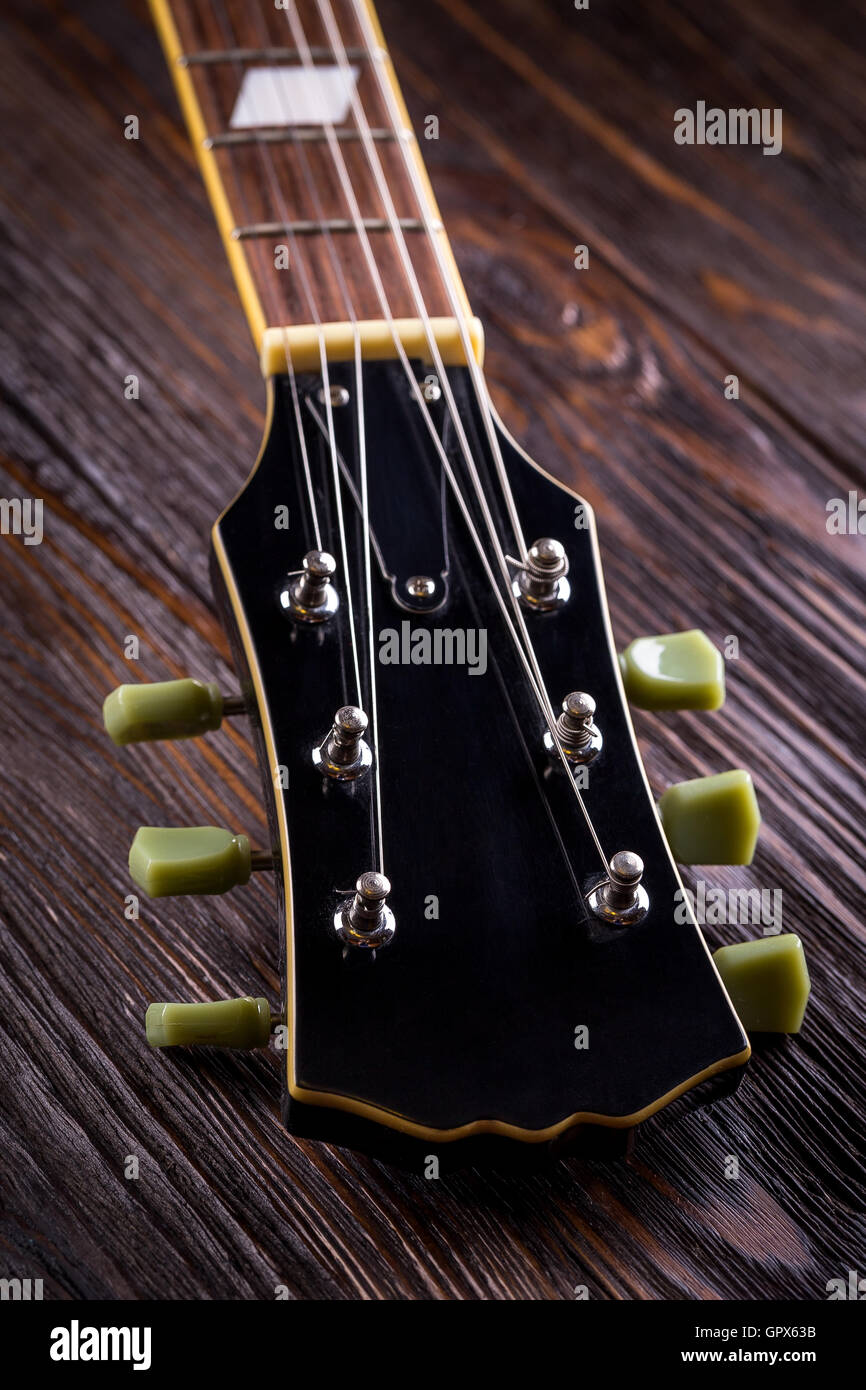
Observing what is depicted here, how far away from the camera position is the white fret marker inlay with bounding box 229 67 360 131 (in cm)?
92

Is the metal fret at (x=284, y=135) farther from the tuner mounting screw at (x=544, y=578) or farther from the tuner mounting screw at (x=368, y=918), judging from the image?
→ the tuner mounting screw at (x=368, y=918)

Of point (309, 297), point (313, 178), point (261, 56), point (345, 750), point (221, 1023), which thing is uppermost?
point (261, 56)

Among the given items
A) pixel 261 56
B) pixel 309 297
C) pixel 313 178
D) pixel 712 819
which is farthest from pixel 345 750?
pixel 261 56

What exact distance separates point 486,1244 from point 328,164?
64cm

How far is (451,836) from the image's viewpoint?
0.60m

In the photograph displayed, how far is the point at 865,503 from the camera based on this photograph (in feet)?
2.77

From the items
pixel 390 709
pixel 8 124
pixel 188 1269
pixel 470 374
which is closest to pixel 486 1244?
pixel 188 1269

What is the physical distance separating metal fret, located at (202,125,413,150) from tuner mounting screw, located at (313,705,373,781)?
46 cm

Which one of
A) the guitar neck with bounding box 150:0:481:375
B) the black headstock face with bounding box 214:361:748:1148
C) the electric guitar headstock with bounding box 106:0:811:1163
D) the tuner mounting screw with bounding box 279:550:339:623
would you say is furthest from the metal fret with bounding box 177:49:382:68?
the tuner mounting screw with bounding box 279:550:339:623

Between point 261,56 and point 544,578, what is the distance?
1.69ft

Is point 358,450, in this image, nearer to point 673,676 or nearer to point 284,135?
point 673,676

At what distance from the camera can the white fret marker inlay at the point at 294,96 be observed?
919mm

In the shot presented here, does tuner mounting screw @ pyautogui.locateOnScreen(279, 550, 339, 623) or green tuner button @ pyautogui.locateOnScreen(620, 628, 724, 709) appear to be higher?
tuner mounting screw @ pyautogui.locateOnScreen(279, 550, 339, 623)

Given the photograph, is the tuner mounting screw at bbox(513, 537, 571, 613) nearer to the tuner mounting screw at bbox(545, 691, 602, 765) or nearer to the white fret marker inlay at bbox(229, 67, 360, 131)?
the tuner mounting screw at bbox(545, 691, 602, 765)
